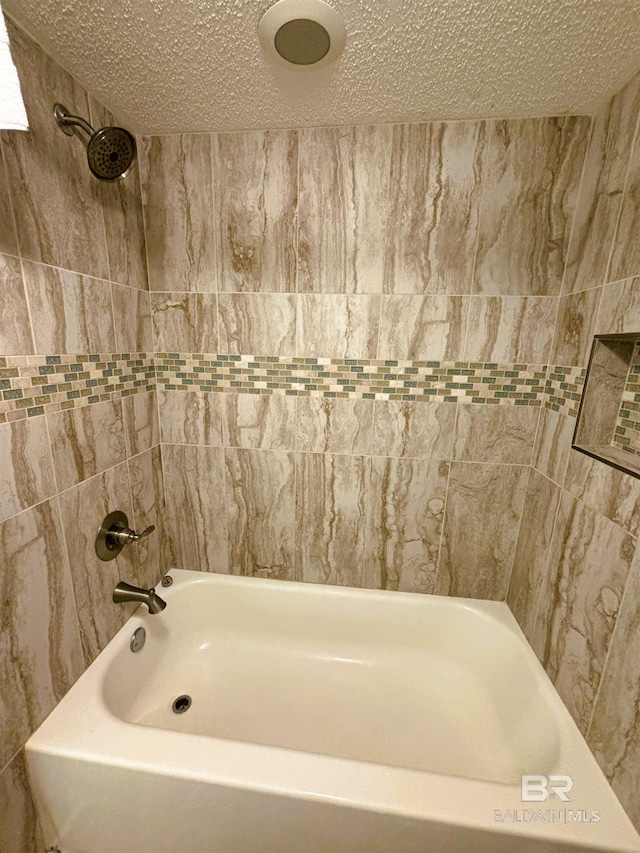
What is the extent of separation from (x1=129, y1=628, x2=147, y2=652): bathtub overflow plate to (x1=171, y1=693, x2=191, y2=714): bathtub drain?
0.25m

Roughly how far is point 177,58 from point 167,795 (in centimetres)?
182

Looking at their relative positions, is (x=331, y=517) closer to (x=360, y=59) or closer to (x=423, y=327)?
(x=423, y=327)

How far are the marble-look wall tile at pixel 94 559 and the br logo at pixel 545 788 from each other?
1244 mm

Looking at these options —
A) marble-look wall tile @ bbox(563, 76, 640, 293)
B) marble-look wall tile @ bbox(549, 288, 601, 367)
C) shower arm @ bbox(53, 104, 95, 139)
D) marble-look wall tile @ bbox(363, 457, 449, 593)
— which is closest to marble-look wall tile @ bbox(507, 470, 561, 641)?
marble-look wall tile @ bbox(363, 457, 449, 593)

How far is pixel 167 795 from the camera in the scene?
2.61 feet

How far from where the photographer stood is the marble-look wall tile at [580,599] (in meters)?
0.82

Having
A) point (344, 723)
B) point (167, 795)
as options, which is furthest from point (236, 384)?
point (344, 723)

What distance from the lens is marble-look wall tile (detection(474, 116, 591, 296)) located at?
1.03m

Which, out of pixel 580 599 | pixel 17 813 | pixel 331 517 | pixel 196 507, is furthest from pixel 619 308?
pixel 17 813

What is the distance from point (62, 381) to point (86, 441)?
190 mm

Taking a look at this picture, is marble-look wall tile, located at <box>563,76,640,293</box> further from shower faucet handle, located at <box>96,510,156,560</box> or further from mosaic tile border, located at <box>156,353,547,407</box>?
shower faucet handle, located at <box>96,510,156,560</box>

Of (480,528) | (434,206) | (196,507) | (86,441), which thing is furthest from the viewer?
(196,507)

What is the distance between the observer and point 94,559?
104cm

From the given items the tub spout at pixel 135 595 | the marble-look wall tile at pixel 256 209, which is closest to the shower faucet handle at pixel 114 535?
the tub spout at pixel 135 595
